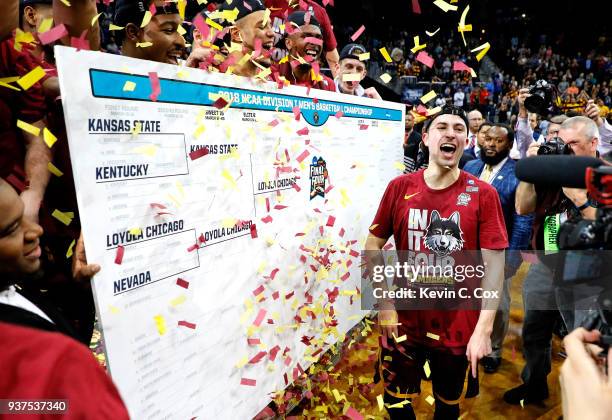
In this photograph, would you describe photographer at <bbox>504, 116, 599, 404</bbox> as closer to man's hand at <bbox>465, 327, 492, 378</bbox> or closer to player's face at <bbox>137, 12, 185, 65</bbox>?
man's hand at <bbox>465, 327, 492, 378</bbox>

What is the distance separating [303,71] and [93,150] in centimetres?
175

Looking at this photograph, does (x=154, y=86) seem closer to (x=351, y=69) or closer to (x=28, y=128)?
(x=28, y=128)

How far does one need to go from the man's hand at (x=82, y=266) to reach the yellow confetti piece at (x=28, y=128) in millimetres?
327

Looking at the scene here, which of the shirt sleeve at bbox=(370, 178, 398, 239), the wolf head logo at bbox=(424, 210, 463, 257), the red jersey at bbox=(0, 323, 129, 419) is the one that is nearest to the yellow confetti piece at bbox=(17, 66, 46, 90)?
the red jersey at bbox=(0, 323, 129, 419)

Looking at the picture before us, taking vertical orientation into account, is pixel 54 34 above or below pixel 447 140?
above

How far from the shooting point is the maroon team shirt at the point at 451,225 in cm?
202

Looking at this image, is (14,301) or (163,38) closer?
(14,301)

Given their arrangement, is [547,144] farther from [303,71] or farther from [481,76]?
[481,76]

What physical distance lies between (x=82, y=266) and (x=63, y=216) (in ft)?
0.76

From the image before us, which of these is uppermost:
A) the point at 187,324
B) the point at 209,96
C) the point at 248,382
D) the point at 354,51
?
the point at 354,51

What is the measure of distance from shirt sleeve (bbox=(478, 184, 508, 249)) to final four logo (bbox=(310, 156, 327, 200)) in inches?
35.6

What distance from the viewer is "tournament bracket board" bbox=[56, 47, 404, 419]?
52.9 inches

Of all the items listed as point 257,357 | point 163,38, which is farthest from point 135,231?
point 257,357

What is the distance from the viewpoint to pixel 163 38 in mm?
1726
